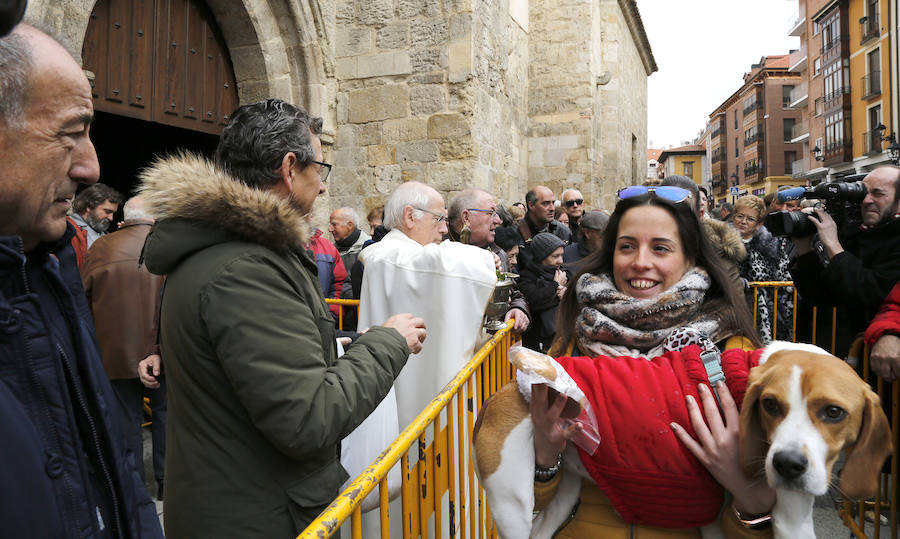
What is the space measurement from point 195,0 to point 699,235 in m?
6.16

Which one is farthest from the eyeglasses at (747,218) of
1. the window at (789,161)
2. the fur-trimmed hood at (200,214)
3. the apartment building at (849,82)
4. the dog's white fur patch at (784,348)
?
the window at (789,161)

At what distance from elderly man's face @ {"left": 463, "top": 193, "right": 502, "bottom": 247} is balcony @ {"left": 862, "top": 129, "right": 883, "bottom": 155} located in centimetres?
3406

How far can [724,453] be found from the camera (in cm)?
120

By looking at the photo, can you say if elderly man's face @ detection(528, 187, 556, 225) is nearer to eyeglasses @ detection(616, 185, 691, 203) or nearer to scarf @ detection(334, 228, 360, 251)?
scarf @ detection(334, 228, 360, 251)

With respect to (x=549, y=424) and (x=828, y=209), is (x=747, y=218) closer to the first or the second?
(x=828, y=209)

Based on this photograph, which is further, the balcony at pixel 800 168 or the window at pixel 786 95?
the window at pixel 786 95

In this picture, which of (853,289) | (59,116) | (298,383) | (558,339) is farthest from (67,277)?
(853,289)

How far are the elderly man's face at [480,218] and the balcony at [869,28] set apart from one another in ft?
117

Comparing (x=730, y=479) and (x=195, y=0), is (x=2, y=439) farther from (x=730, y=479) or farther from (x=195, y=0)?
(x=195, y=0)

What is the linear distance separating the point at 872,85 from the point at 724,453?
3847 cm

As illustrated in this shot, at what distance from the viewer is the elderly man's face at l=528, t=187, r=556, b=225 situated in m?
6.08

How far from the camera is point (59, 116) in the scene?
1101 mm

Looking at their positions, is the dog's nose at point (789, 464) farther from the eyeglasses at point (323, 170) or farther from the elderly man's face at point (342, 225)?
the elderly man's face at point (342, 225)

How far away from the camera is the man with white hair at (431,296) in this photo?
2.84 meters
